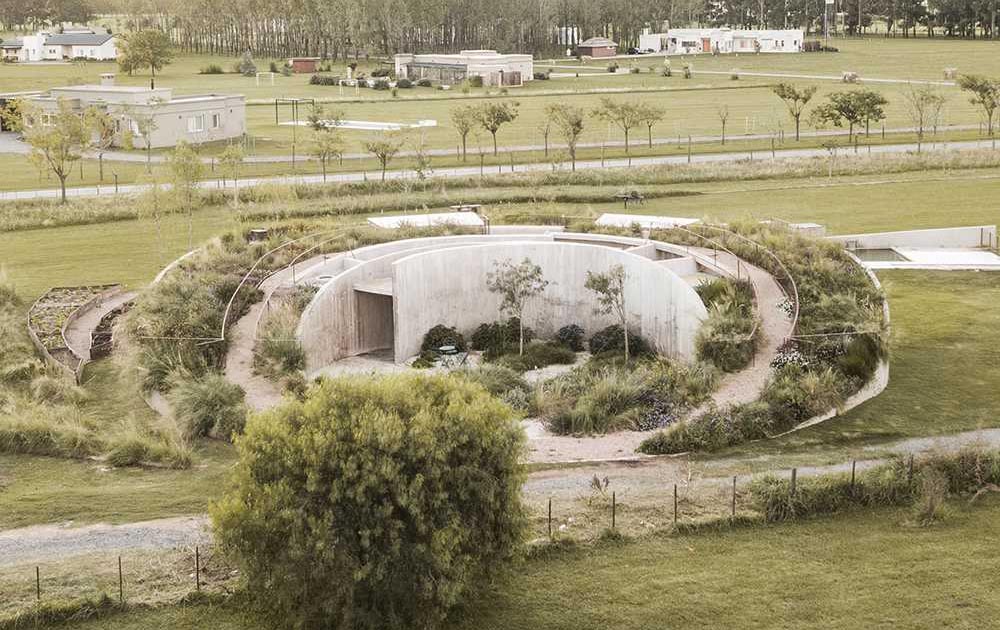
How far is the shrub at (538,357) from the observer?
32938mm

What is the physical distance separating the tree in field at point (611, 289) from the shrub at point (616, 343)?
269 millimetres

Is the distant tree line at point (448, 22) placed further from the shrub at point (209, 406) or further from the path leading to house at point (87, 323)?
the shrub at point (209, 406)

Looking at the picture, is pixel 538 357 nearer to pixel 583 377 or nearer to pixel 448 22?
pixel 583 377

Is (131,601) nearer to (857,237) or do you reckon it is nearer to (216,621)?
(216,621)

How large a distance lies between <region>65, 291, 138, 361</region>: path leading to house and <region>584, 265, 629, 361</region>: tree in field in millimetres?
13732

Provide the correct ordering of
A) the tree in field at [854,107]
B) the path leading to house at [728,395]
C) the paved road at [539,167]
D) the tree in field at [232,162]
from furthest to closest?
the tree in field at [854,107] → the paved road at [539,167] → the tree in field at [232,162] → the path leading to house at [728,395]

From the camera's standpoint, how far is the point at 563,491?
2330 cm

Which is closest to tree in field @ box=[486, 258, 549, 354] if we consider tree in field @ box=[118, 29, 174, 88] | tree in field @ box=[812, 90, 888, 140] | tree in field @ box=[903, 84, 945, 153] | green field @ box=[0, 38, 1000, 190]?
green field @ box=[0, 38, 1000, 190]

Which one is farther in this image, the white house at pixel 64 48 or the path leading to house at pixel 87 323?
the white house at pixel 64 48

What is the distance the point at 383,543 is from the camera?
1761 cm

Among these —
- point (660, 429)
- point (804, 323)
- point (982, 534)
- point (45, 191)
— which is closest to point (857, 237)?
point (804, 323)

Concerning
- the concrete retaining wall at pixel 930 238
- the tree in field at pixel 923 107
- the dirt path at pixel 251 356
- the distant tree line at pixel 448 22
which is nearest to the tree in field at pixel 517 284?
the dirt path at pixel 251 356

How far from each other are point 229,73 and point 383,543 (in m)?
125

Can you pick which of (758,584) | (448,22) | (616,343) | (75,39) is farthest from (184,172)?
(448,22)
